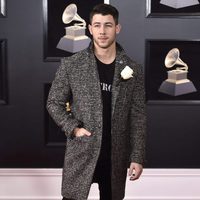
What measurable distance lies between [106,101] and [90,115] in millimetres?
120

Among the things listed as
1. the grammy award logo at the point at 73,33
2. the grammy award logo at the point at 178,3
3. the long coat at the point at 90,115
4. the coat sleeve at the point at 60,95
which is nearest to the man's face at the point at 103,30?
the long coat at the point at 90,115

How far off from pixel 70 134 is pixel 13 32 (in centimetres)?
132

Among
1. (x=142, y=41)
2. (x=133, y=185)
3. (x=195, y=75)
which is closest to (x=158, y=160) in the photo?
(x=133, y=185)

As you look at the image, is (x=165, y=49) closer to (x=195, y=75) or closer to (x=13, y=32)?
(x=195, y=75)

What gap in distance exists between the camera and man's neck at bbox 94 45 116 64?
81.6 inches

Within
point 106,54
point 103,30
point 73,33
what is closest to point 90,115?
point 106,54

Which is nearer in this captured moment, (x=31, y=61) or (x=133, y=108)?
(x=133, y=108)

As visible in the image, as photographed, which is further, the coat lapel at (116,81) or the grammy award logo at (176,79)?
the grammy award logo at (176,79)

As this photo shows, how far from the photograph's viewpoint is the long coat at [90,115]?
2.04 m

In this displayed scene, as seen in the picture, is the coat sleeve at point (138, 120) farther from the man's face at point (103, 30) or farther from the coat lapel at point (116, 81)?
the man's face at point (103, 30)

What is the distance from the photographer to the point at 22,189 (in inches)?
125

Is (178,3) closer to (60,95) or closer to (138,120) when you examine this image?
(138,120)

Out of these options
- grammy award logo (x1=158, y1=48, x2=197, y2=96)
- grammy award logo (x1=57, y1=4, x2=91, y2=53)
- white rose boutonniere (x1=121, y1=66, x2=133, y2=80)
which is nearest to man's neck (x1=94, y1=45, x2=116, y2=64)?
white rose boutonniere (x1=121, y1=66, x2=133, y2=80)

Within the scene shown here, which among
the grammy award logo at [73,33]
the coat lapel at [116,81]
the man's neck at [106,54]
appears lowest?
the coat lapel at [116,81]
